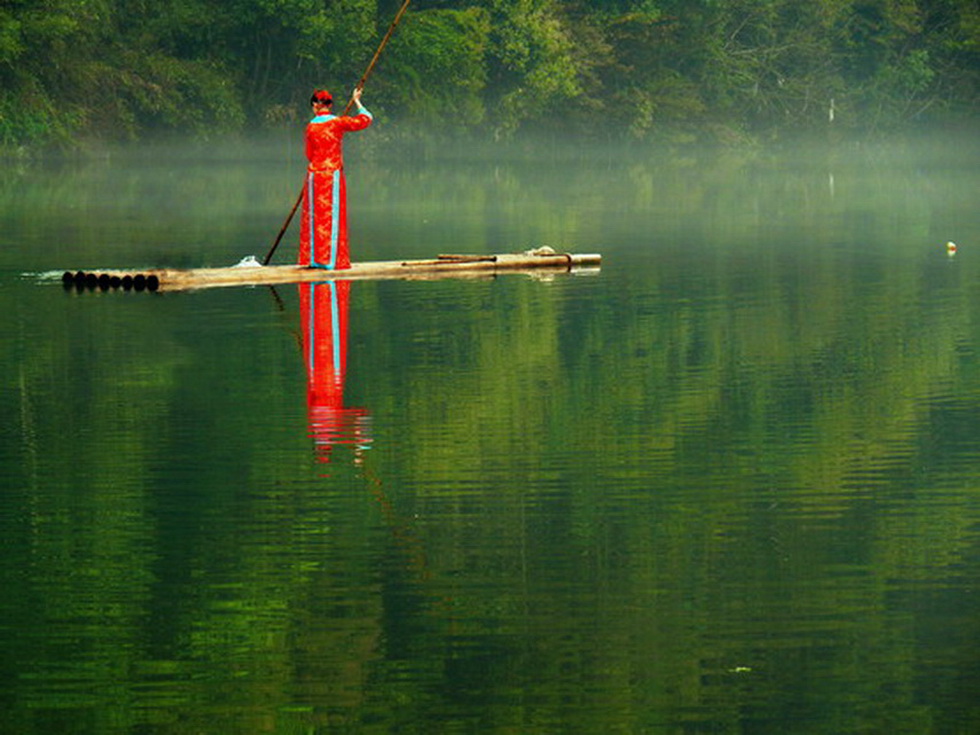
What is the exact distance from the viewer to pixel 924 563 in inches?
460

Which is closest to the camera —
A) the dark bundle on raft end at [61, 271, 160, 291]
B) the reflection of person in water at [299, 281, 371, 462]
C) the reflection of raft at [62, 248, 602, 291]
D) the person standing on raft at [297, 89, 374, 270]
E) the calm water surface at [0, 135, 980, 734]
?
the calm water surface at [0, 135, 980, 734]

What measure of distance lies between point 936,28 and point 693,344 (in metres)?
80.0

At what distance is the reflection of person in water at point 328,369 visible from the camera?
51.0 ft

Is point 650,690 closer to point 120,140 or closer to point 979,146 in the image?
point 120,140

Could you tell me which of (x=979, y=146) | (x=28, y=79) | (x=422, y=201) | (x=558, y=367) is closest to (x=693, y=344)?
(x=558, y=367)

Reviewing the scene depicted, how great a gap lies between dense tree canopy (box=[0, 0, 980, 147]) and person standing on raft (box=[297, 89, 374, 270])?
38583 mm

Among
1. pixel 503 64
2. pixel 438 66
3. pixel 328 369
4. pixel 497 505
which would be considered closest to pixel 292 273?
pixel 328 369

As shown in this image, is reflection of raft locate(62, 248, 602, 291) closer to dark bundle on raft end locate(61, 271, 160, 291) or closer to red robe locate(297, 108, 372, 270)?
dark bundle on raft end locate(61, 271, 160, 291)

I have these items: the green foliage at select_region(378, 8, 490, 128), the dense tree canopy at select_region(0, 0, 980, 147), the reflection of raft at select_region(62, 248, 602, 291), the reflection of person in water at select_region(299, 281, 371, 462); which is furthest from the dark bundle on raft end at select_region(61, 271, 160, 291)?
the green foliage at select_region(378, 8, 490, 128)

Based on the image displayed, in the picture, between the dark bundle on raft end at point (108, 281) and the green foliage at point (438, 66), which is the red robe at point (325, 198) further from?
the green foliage at point (438, 66)

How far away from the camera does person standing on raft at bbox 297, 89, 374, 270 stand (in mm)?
25031

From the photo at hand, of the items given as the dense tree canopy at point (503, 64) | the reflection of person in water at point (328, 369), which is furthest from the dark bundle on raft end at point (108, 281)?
the dense tree canopy at point (503, 64)

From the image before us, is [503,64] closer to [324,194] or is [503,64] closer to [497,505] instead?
[324,194]

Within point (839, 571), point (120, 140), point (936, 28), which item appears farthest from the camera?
point (936, 28)
